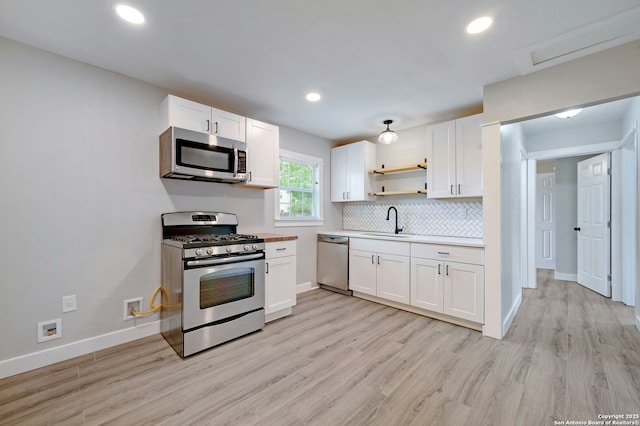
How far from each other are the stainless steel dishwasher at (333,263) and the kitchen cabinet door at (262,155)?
51.8 inches

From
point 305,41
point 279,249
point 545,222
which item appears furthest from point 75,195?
point 545,222

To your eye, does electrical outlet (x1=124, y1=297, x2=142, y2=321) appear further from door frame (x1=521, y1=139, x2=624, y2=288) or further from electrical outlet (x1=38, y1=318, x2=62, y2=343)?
door frame (x1=521, y1=139, x2=624, y2=288)

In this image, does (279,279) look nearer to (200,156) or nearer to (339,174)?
(200,156)

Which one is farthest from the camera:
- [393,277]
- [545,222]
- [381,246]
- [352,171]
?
[545,222]

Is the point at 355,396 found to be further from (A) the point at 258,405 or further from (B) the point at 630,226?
(B) the point at 630,226

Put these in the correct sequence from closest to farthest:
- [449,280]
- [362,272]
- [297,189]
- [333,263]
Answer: [449,280]
[362,272]
[333,263]
[297,189]

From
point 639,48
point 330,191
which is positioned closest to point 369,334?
point 330,191

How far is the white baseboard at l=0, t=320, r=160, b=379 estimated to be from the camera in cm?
202

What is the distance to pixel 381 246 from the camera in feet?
11.6

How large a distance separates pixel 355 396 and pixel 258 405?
2.05 ft

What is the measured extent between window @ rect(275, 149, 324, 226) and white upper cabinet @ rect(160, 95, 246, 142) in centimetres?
97

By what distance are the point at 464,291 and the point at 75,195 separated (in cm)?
370

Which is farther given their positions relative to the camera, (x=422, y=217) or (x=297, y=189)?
(x=297, y=189)

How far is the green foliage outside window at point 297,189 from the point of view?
4.03 m
